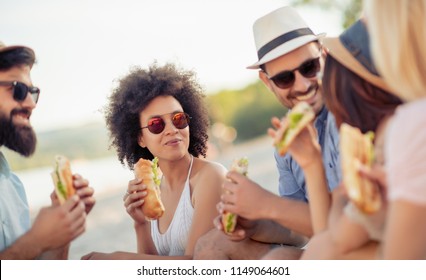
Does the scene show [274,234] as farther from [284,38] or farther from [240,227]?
[284,38]

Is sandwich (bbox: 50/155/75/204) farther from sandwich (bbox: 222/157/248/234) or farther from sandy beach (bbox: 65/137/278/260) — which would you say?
sandy beach (bbox: 65/137/278/260)

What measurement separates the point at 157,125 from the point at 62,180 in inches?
47.8

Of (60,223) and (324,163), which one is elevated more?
(324,163)

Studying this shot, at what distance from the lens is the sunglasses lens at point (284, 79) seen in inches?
157

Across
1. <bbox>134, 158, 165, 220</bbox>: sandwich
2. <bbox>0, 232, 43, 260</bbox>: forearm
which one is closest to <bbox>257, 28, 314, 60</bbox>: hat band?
<bbox>134, 158, 165, 220</bbox>: sandwich

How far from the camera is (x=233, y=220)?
3506 mm

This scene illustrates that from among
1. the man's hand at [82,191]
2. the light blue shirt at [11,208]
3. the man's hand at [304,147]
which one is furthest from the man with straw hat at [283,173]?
the light blue shirt at [11,208]

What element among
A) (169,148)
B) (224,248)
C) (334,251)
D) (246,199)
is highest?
(169,148)

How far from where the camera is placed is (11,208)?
381 centimetres

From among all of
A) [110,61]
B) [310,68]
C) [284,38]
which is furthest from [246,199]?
[110,61]
